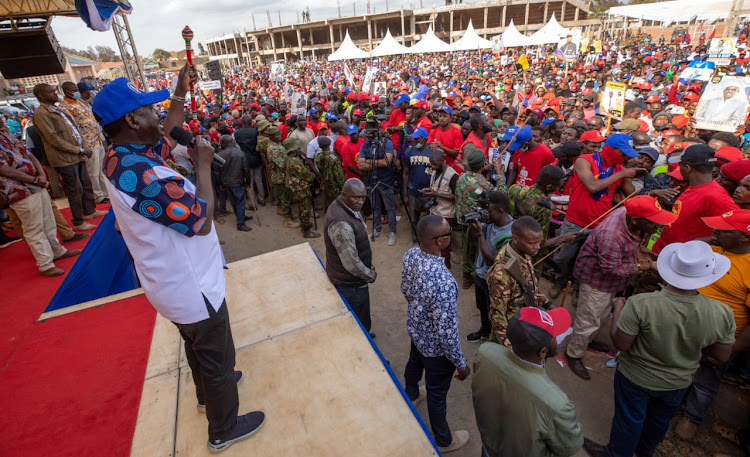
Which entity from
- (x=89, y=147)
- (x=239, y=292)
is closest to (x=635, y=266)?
(x=239, y=292)

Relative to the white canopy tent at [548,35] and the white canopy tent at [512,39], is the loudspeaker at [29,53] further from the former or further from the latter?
the white canopy tent at [548,35]

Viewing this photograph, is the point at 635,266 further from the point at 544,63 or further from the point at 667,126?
the point at 544,63

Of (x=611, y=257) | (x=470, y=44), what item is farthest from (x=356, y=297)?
(x=470, y=44)

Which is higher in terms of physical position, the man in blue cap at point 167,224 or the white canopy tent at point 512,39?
the white canopy tent at point 512,39

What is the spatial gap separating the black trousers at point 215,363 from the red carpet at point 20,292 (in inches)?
96.7

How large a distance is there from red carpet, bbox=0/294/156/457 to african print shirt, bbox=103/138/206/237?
1.86 metres

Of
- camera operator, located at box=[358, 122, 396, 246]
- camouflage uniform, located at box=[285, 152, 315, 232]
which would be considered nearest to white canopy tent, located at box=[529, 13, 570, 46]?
camera operator, located at box=[358, 122, 396, 246]

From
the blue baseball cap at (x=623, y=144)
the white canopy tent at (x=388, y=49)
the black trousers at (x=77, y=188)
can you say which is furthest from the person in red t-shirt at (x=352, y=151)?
the white canopy tent at (x=388, y=49)

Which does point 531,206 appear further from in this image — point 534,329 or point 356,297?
point 534,329

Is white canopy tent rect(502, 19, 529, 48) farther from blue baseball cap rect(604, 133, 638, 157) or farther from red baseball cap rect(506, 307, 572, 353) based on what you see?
red baseball cap rect(506, 307, 572, 353)

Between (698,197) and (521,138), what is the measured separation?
226 centimetres

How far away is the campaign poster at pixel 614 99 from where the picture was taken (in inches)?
263

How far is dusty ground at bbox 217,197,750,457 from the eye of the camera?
303 centimetres

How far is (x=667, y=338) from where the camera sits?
2277mm
